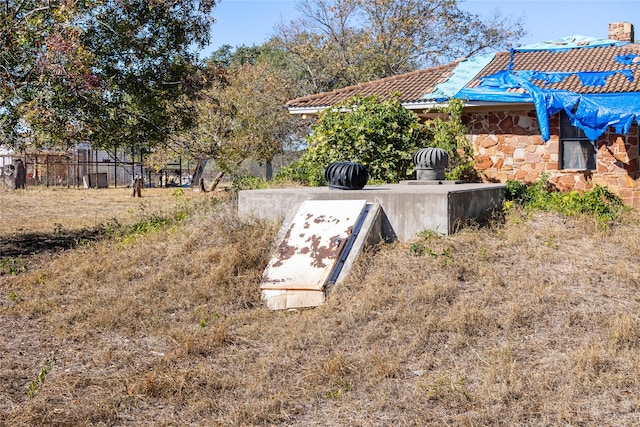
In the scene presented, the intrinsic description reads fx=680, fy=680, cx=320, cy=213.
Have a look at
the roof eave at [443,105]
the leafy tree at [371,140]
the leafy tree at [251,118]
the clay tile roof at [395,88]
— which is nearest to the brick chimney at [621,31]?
the clay tile roof at [395,88]

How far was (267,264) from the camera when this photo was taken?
893 centimetres

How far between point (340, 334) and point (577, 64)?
12021mm

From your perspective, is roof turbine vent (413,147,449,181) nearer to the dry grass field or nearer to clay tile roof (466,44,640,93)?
the dry grass field

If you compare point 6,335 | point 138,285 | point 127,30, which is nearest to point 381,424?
point 6,335

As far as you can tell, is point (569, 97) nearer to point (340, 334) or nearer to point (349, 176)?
point (349, 176)

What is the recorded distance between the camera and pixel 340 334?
6648 millimetres

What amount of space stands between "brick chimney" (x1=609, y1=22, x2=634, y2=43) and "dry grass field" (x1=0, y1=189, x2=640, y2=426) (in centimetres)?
924

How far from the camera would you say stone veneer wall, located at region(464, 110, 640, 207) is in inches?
568

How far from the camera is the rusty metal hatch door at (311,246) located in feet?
26.6

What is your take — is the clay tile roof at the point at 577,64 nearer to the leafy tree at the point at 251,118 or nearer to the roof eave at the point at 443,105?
the roof eave at the point at 443,105

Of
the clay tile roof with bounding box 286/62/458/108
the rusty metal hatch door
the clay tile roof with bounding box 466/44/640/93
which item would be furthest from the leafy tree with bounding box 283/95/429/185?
the rusty metal hatch door

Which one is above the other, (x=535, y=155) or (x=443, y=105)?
(x=443, y=105)

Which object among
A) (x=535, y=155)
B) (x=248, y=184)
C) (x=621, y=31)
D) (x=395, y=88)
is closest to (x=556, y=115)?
(x=535, y=155)

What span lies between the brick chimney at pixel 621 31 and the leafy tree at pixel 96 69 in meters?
11.2
